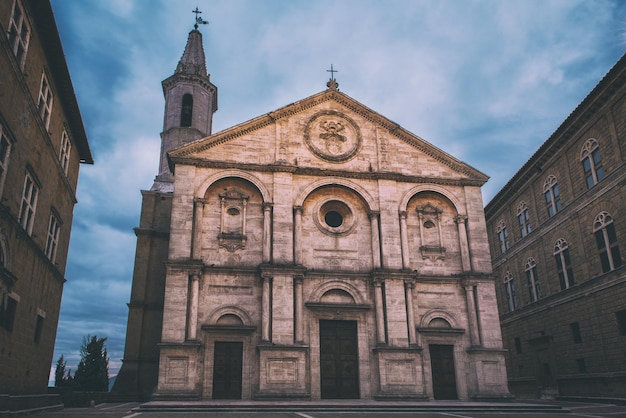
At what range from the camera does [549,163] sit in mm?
31859

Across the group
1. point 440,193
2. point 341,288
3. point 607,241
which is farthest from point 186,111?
point 607,241

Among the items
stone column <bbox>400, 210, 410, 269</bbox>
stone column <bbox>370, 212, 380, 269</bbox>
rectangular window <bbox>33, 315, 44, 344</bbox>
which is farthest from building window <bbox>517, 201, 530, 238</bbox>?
rectangular window <bbox>33, 315, 44, 344</bbox>

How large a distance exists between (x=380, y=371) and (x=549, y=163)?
1762 cm

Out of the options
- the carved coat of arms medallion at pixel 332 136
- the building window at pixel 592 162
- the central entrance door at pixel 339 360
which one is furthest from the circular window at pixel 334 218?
the building window at pixel 592 162

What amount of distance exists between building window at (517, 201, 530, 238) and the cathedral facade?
964 cm

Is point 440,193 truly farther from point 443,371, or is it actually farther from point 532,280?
point 532,280

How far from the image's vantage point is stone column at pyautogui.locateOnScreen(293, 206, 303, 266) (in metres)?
24.5

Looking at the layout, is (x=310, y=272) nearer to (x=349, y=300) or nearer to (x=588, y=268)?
(x=349, y=300)

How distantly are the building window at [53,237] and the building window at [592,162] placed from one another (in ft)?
85.7

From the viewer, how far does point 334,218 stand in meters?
26.8

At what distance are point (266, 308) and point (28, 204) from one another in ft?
34.4

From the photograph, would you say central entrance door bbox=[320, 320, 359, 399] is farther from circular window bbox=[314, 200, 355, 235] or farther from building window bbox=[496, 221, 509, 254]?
building window bbox=[496, 221, 509, 254]

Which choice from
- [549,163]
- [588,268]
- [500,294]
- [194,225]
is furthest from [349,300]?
[500,294]

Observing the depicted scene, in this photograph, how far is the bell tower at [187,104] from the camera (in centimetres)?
3484
